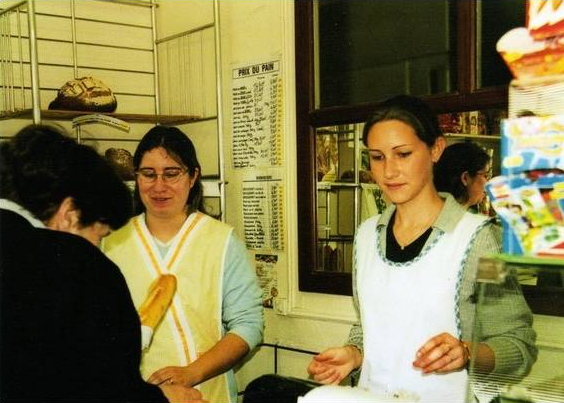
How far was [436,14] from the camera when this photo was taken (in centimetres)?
203

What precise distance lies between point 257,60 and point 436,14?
0.78 metres

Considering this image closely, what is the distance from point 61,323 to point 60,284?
63 millimetres

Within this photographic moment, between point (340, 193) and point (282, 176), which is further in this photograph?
point (282, 176)

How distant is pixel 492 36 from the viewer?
6.22ft

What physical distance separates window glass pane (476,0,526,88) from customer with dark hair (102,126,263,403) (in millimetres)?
930

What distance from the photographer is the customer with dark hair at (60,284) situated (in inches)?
38.4

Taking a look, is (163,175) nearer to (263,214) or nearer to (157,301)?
(157,301)

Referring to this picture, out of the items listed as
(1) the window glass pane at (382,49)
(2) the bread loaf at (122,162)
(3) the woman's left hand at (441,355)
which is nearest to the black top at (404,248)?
(3) the woman's left hand at (441,355)

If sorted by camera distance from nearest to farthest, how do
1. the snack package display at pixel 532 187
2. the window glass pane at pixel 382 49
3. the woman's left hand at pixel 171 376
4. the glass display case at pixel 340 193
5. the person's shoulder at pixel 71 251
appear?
the snack package display at pixel 532 187, the person's shoulder at pixel 71 251, the woman's left hand at pixel 171 376, the window glass pane at pixel 382 49, the glass display case at pixel 340 193

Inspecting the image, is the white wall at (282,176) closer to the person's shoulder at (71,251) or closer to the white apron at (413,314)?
the white apron at (413,314)

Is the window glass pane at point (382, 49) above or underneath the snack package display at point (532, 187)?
Answer: above

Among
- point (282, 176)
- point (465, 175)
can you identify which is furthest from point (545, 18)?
point (282, 176)

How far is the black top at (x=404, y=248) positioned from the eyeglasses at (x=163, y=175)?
0.68m

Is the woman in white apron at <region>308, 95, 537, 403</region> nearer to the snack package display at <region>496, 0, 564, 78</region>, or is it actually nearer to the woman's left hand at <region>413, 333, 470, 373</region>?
the woman's left hand at <region>413, 333, 470, 373</region>
